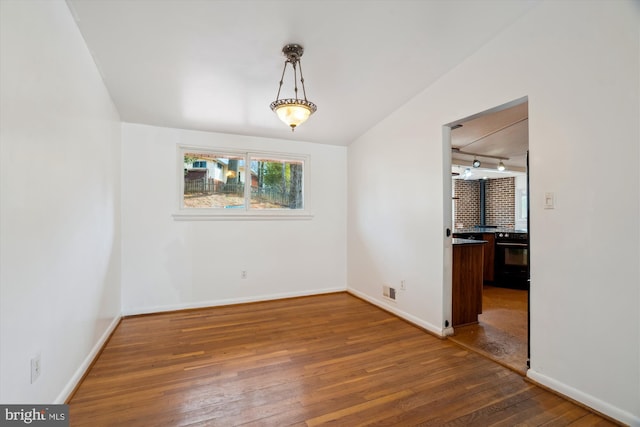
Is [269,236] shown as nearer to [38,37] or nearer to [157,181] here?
[157,181]

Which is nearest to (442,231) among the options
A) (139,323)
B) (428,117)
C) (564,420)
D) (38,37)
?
(428,117)

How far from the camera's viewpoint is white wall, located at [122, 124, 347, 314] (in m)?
3.68

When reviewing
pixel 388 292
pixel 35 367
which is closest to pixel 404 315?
pixel 388 292

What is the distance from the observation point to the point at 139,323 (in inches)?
134

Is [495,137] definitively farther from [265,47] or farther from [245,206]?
[245,206]

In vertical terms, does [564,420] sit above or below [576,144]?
below

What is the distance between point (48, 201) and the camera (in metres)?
1.71

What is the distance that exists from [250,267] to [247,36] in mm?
2947

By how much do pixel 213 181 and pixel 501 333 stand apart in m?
4.02

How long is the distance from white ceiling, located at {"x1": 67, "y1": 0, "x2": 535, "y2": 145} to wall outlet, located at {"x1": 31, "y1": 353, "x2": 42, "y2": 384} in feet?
7.20

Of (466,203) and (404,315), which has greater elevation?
(466,203)

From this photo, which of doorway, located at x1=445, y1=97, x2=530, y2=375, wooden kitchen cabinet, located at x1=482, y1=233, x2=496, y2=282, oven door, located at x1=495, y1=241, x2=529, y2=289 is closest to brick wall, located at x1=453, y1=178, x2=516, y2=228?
doorway, located at x1=445, y1=97, x2=530, y2=375

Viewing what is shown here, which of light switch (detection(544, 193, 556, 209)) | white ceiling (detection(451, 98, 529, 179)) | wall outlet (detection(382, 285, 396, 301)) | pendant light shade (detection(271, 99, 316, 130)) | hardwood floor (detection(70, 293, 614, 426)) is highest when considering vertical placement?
white ceiling (detection(451, 98, 529, 179))

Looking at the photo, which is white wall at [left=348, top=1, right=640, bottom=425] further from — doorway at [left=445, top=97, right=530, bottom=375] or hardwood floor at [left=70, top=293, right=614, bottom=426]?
hardwood floor at [left=70, top=293, right=614, bottom=426]
